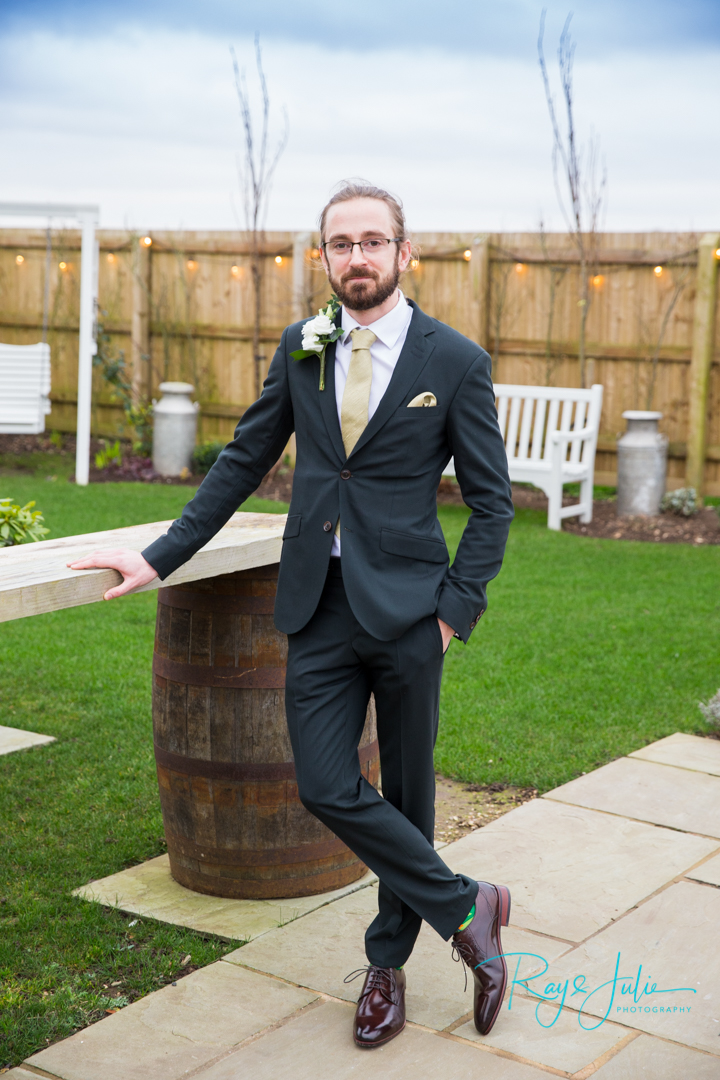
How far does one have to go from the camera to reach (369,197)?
244 centimetres

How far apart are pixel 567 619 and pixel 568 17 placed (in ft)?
24.0

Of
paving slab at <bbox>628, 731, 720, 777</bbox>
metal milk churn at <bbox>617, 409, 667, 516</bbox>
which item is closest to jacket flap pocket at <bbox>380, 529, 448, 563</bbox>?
paving slab at <bbox>628, 731, 720, 777</bbox>

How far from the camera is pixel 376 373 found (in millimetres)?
2527

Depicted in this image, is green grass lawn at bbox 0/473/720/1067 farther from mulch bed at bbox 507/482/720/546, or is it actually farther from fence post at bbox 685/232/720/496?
fence post at bbox 685/232/720/496

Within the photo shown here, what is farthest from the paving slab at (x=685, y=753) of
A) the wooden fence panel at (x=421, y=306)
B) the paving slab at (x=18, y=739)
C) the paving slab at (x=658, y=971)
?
the wooden fence panel at (x=421, y=306)

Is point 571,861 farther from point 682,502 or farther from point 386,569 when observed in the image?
point 682,502

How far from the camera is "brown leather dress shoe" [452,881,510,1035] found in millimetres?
2521

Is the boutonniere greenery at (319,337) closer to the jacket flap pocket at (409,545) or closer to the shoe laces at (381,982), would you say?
the jacket flap pocket at (409,545)

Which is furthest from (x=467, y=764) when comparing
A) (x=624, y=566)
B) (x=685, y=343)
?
(x=685, y=343)

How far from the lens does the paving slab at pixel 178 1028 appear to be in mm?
2432

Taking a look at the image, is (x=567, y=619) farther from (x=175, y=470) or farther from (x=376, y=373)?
(x=175, y=470)

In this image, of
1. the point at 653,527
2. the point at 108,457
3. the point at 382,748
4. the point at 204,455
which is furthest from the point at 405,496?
the point at 108,457

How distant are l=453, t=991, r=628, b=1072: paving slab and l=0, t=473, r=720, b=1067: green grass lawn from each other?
83 cm

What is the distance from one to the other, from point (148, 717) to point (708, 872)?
2.56m
